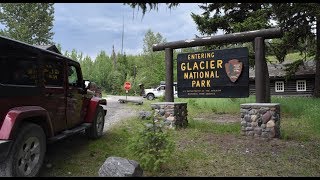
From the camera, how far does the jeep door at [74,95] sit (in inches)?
277

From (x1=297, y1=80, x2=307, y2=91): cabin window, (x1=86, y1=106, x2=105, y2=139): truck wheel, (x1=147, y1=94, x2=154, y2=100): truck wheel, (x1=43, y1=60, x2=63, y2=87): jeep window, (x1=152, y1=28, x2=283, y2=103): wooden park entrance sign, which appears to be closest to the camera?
(x1=43, y1=60, x2=63, y2=87): jeep window

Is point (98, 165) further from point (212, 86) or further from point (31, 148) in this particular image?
point (212, 86)

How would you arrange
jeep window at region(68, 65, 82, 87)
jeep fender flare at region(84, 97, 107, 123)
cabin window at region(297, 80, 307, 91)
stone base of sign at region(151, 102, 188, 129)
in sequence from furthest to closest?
1. cabin window at region(297, 80, 307, 91)
2. stone base of sign at region(151, 102, 188, 129)
3. jeep fender flare at region(84, 97, 107, 123)
4. jeep window at region(68, 65, 82, 87)

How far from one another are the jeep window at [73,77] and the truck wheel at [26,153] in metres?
2.26

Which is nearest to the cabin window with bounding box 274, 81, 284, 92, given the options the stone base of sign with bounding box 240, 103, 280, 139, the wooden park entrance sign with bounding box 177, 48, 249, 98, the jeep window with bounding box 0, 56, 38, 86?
the wooden park entrance sign with bounding box 177, 48, 249, 98

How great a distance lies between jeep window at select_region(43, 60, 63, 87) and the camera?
614 cm

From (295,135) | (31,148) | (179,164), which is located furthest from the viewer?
(295,135)

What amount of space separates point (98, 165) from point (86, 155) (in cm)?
84

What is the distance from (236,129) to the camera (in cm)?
1060

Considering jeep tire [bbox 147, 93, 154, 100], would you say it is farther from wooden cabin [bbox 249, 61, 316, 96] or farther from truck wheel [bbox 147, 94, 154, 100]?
wooden cabin [bbox 249, 61, 316, 96]

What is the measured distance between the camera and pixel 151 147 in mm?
6039

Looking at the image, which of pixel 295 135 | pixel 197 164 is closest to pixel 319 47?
pixel 295 135

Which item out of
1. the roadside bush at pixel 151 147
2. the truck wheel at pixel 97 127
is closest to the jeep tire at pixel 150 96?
the truck wheel at pixel 97 127

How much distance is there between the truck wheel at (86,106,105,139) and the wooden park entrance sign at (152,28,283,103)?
2932mm
